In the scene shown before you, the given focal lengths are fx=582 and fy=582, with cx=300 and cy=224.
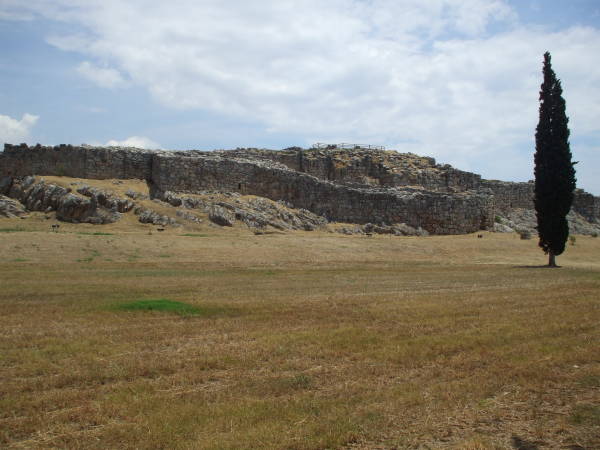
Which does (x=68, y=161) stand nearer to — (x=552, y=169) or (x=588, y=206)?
(x=552, y=169)

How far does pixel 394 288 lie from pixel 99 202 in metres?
18.4

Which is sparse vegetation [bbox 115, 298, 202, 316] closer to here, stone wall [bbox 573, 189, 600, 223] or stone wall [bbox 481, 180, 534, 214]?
stone wall [bbox 481, 180, 534, 214]

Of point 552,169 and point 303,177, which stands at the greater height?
point 552,169

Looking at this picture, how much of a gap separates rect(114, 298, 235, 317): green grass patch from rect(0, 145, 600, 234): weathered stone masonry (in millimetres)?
20871

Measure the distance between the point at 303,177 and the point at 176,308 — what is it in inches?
973

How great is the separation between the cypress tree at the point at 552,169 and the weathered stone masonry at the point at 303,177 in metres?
9.08

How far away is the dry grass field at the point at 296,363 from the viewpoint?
5.72 meters

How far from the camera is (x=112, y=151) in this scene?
33062mm

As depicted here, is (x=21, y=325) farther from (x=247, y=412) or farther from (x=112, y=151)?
(x=112, y=151)

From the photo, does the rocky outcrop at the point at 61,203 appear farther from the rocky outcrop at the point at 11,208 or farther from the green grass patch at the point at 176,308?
the green grass patch at the point at 176,308

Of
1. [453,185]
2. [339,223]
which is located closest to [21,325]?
[339,223]

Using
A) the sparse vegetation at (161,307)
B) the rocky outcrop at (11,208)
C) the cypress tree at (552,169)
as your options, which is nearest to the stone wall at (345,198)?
the cypress tree at (552,169)

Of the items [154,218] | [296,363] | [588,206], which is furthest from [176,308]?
[588,206]

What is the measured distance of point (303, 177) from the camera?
36.2 m
